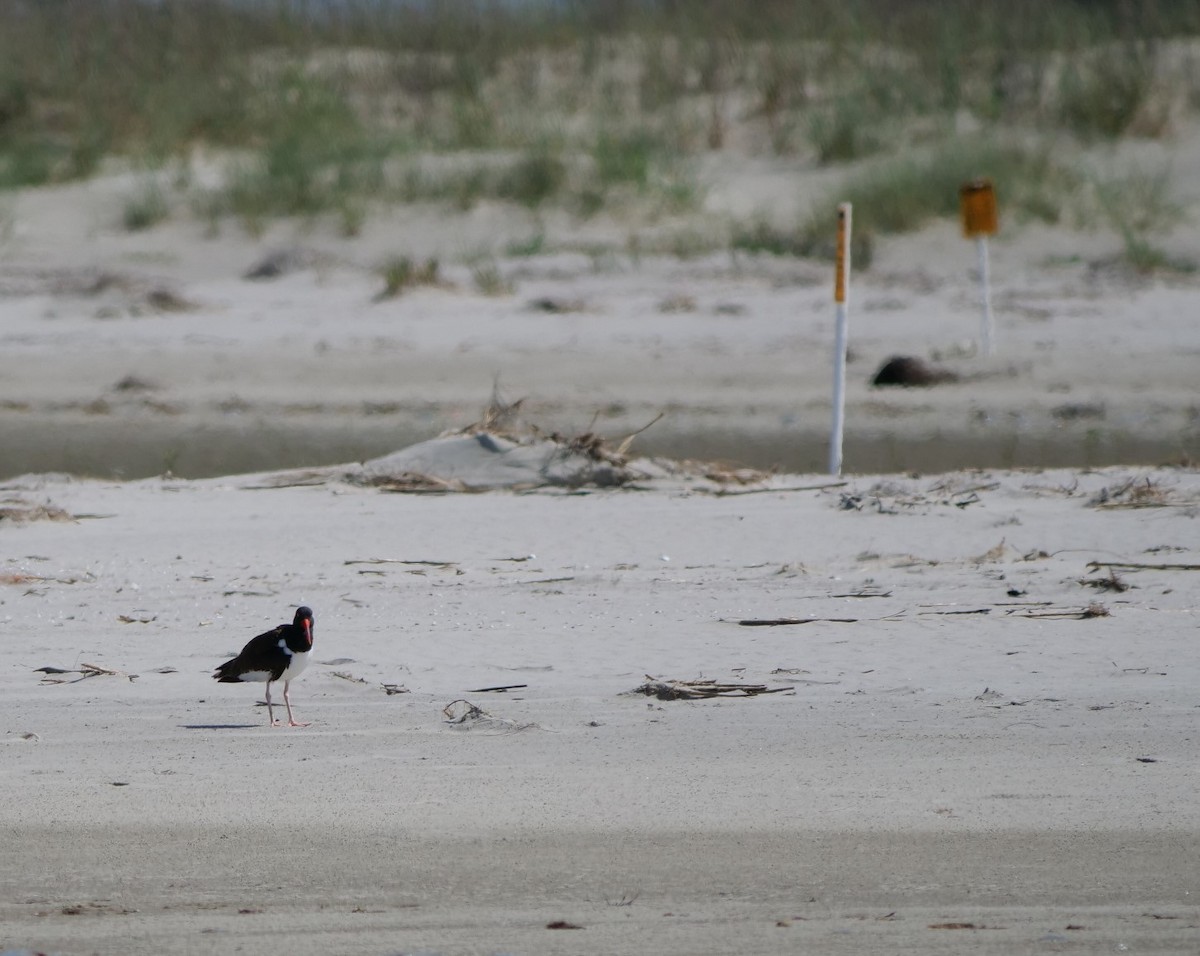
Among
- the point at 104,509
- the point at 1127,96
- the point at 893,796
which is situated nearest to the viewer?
the point at 893,796

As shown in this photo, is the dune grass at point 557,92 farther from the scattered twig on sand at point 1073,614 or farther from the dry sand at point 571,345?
the scattered twig on sand at point 1073,614

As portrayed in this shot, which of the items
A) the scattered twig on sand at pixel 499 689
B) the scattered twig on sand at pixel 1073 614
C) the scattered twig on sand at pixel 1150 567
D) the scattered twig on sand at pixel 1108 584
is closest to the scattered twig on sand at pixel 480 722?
the scattered twig on sand at pixel 499 689

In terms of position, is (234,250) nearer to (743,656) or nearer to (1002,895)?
(743,656)

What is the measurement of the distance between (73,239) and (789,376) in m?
8.03

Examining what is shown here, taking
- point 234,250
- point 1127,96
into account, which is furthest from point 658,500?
point 1127,96

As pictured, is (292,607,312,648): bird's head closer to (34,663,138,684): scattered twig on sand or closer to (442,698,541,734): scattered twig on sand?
(442,698,541,734): scattered twig on sand

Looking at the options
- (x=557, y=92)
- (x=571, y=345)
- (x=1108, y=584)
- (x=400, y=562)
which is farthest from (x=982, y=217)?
(x=557, y=92)

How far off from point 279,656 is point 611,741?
0.95m

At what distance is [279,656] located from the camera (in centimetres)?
484

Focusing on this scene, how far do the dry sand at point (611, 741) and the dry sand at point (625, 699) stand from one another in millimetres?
16

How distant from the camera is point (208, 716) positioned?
507cm

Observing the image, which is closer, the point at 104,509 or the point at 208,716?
the point at 208,716

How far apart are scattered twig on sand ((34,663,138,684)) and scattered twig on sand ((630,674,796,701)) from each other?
159 centimetres

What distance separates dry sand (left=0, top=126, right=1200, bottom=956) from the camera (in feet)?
12.5
